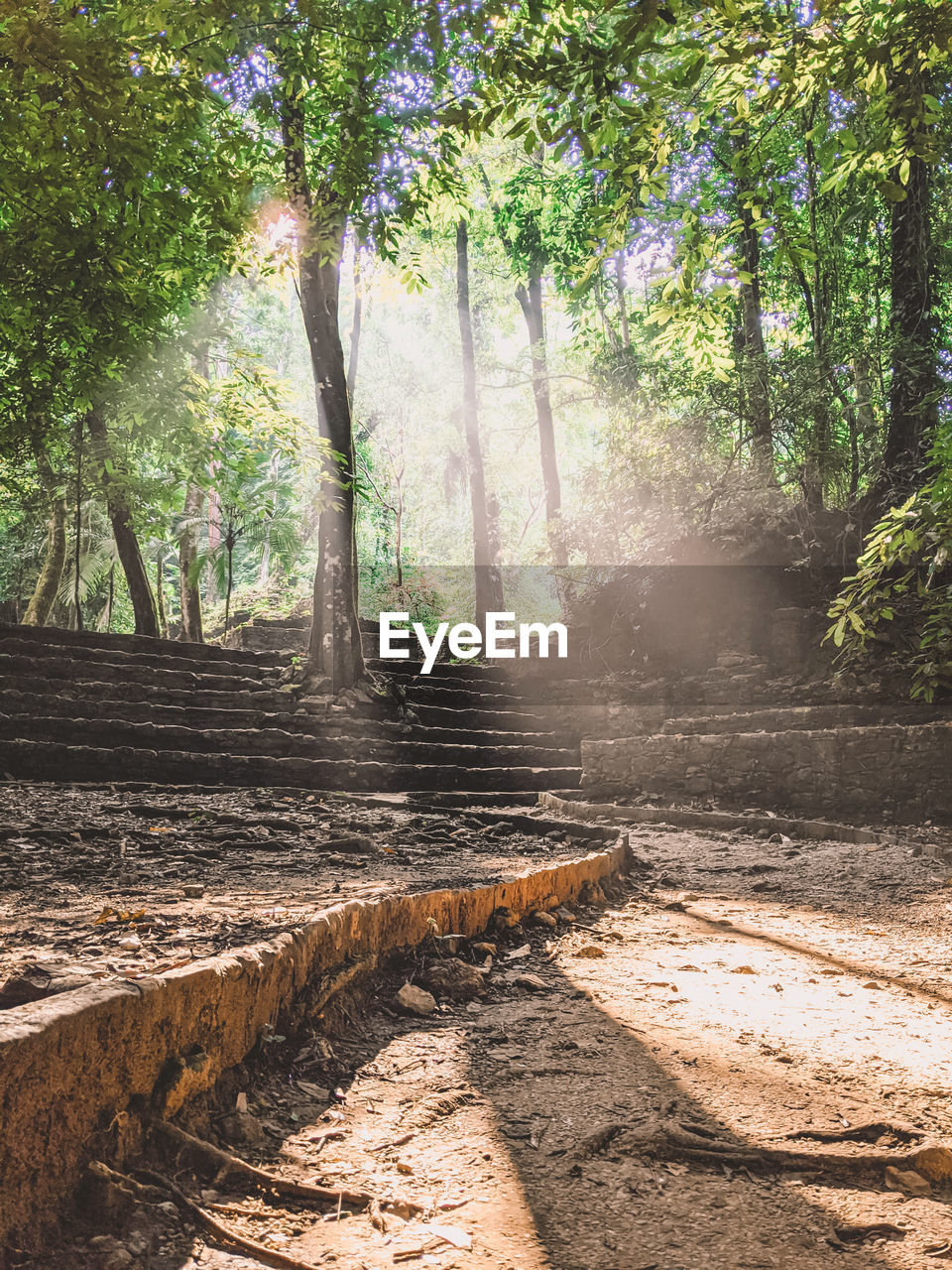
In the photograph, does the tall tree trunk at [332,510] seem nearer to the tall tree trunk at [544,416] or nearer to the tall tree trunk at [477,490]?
the tall tree trunk at [544,416]

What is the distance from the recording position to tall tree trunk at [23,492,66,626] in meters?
16.1

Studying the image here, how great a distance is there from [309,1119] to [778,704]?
1092cm

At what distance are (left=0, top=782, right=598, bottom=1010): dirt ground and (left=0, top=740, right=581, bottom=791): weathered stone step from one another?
0.59 metres

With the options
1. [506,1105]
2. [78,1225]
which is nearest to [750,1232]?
[506,1105]

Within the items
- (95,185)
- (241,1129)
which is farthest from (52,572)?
(241,1129)

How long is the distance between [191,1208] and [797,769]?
741cm

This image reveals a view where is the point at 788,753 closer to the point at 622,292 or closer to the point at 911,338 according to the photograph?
the point at 911,338

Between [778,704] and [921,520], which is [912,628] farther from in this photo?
[921,520]

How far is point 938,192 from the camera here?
12.5 metres

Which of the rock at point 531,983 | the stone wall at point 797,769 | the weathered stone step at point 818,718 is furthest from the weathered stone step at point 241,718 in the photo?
the rock at point 531,983

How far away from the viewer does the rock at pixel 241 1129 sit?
1.77 metres

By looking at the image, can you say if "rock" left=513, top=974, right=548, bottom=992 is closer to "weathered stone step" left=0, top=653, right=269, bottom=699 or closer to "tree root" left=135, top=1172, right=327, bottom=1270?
"tree root" left=135, top=1172, right=327, bottom=1270

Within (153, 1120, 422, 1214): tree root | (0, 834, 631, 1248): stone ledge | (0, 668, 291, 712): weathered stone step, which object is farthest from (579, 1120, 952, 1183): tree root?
(0, 668, 291, 712): weathered stone step

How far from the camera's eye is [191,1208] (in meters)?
1.50
